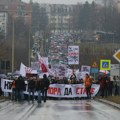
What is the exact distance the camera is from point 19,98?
41.6 m

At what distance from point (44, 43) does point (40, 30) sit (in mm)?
4757

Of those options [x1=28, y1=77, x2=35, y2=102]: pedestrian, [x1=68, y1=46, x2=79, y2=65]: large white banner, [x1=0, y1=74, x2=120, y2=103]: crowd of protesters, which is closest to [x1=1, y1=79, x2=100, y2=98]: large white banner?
[x1=0, y1=74, x2=120, y2=103]: crowd of protesters

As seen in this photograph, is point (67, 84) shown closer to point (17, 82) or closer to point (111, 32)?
point (17, 82)

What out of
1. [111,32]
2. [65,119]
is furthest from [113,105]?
[111,32]

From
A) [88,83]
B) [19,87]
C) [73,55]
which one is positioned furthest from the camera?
[73,55]

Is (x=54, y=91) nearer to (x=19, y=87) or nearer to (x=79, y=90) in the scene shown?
(x=79, y=90)

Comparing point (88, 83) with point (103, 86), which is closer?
point (88, 83)

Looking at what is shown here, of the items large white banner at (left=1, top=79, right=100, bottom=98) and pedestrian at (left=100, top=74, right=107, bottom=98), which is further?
large white banner at (left=1, top=79, right=100, bottom=98)

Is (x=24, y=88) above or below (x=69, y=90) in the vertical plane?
above

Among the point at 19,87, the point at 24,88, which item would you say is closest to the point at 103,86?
the point at 24,88

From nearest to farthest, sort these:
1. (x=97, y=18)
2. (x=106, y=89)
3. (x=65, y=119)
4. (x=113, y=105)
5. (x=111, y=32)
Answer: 1. (x=65, y=119)
2. (x=113, y=105)
3. (x=106, y=89)
4. (x=111, y=32)
5. (x=97, y=18)

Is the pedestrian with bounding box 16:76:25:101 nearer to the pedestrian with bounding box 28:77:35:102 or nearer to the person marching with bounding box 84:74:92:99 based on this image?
the pedestrian with bounding box 28:77:35:102

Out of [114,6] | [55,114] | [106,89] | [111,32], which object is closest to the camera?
[55,114]

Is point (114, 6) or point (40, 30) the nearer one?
point (114, 6)
